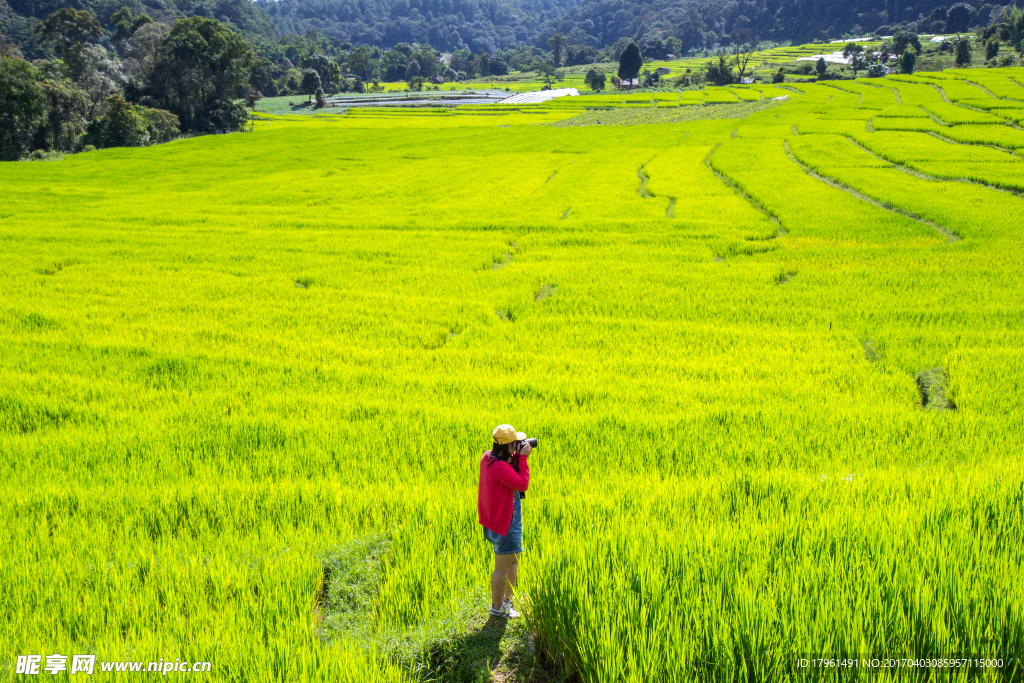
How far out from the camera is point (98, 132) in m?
46.3

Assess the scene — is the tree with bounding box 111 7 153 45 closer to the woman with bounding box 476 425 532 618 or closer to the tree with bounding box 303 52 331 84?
the tree with bounding box 303 52 331 84

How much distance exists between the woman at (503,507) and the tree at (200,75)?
64.8 m

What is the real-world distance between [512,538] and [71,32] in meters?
77.8

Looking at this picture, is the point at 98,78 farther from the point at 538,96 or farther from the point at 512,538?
the point at 512,538

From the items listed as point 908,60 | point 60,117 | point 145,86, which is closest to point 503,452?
point 60,117

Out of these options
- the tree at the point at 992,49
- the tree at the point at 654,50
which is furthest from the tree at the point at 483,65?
the tree at the point at 992,49

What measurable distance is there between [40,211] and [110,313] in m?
16.1

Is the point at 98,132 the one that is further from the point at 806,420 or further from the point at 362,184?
the point at 806,420

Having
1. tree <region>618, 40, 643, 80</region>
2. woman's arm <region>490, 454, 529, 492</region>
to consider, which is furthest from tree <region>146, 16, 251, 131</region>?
woman's arm <region>490, 454, 529, 492</region>

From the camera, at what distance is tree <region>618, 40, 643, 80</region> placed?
Result: 96.2 m

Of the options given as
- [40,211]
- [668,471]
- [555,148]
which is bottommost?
[668,471]

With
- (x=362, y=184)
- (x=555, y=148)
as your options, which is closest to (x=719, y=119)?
(x=555, y=148)

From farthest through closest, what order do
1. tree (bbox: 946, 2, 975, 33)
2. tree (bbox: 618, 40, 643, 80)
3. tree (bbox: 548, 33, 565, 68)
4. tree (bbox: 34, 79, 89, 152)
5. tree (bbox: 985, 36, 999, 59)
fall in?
tree (bbox: 548, 33, 565, 68), tree (bbox: 946, 2, 975, 33), tree (bbox: 618, 40, 643, 80), tree (bbox: 985, 36, 999, 59), tree (bbox: 34, 79, 89, 152)

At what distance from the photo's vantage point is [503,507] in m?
3.20
